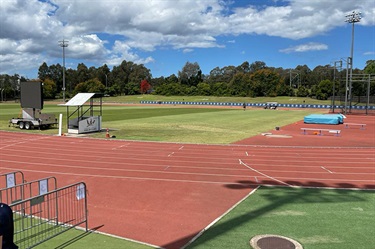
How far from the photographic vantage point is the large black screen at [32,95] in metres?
29.5

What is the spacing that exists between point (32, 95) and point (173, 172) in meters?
21.5

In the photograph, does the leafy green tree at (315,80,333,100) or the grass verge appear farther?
the leafy green tree at (315,80,333,100)

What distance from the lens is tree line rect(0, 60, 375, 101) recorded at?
110m


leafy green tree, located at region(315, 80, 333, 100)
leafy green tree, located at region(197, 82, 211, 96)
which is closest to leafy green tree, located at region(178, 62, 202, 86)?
leafy green tree, located at region(197, 82, 211, 96)

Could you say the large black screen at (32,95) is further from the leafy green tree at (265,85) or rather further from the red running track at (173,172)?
the leafy green tree at (265,85)

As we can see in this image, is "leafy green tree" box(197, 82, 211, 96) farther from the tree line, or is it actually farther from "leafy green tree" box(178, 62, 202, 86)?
"leafy green tree" box(178, 62, 202, 86)

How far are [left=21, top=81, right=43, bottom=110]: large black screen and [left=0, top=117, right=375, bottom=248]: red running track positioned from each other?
284 inches

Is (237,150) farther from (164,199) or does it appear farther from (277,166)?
(164,199)

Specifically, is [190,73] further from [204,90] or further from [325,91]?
[325,91]

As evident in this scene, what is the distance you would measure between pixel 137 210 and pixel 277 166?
7904mm

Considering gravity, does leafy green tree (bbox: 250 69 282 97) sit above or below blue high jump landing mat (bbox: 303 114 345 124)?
above

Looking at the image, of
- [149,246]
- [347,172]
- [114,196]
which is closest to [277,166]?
[347,172]

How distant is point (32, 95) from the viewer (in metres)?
29.7

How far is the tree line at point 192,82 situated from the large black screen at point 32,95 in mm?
78801
